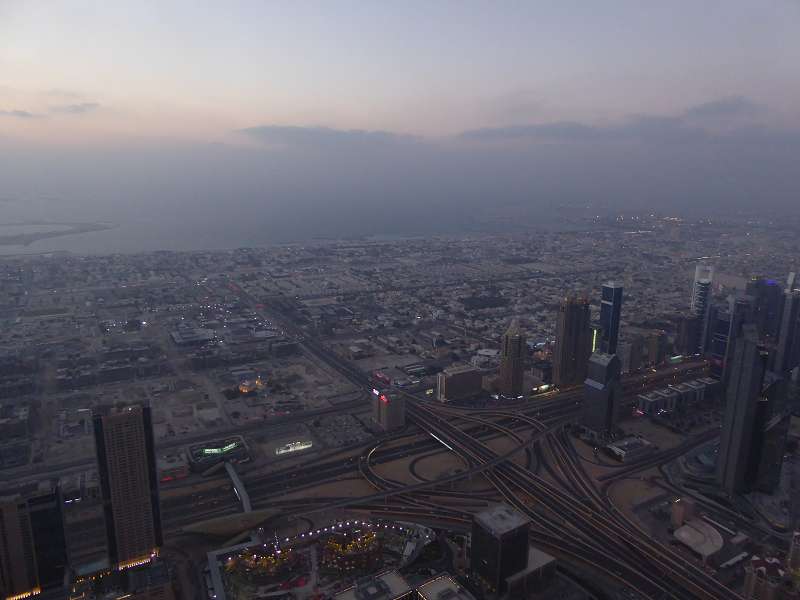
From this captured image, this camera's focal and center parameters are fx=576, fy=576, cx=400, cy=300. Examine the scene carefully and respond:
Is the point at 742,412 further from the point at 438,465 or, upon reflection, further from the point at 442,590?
the point at 442,590

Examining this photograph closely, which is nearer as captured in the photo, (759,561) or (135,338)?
(759,561)

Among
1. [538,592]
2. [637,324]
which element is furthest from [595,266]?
[538,592]

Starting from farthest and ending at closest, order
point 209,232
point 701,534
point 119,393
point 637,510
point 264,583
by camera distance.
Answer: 1. point 209,232
2. point 119,393
3. point 637,510
4. point 701,534
5. point 264,583

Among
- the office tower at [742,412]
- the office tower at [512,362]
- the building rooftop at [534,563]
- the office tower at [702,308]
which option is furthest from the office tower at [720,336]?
the building rooftop at [534,563]

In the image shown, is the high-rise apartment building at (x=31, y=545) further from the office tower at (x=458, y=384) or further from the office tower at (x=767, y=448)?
the office tower at (x=767, y=448)

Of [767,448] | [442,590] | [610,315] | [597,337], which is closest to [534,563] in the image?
[442,590]

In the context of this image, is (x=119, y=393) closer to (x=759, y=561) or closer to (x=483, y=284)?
(x=759, y=561)

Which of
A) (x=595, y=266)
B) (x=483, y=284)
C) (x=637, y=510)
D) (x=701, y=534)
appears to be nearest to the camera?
(x=701, y=534)
